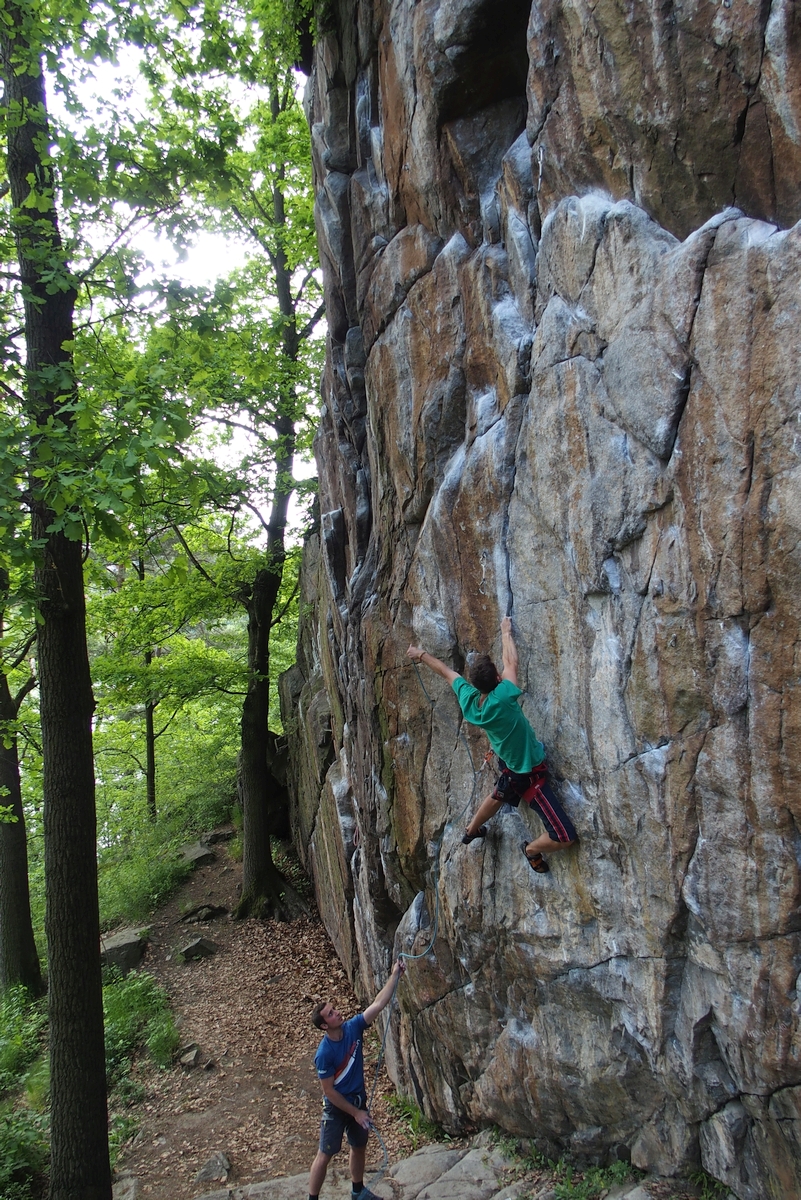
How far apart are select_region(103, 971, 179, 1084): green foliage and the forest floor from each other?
9.2 inches

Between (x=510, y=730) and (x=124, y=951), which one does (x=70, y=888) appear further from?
(x=124, y=951)

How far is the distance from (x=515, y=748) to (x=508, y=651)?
2.75ft

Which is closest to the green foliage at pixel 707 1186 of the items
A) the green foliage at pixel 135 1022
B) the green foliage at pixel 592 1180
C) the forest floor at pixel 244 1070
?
the forest floor at pixel 244 1070

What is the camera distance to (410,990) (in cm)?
820

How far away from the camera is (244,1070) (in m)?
10.1

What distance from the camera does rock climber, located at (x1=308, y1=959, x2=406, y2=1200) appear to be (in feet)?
19.6

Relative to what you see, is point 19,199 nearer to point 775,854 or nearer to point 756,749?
point 756,749

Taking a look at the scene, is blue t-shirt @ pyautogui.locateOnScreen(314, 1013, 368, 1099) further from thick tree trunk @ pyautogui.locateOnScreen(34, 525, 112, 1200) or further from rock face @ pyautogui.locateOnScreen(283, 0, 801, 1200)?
thick tree trunk @ pyautogui.locateOnScreen(34, 525, 112, 1200)

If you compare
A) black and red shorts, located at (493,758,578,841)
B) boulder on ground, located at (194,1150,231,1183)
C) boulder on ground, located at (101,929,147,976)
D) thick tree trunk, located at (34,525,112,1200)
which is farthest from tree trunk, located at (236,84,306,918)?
black and red shorts, located at (493,758,578,841)

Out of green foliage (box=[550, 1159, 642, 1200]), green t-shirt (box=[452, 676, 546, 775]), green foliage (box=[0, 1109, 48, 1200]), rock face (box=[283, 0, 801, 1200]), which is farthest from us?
green foliage (box=[0, 1109, 48, 1200])

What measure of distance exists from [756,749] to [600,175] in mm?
4127

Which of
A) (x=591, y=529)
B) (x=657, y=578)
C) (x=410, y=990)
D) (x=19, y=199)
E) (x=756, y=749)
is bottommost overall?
(x=410, y=990)

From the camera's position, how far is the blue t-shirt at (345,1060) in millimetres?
5969

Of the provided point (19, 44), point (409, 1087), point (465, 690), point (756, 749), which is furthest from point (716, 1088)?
point (19, 44)
